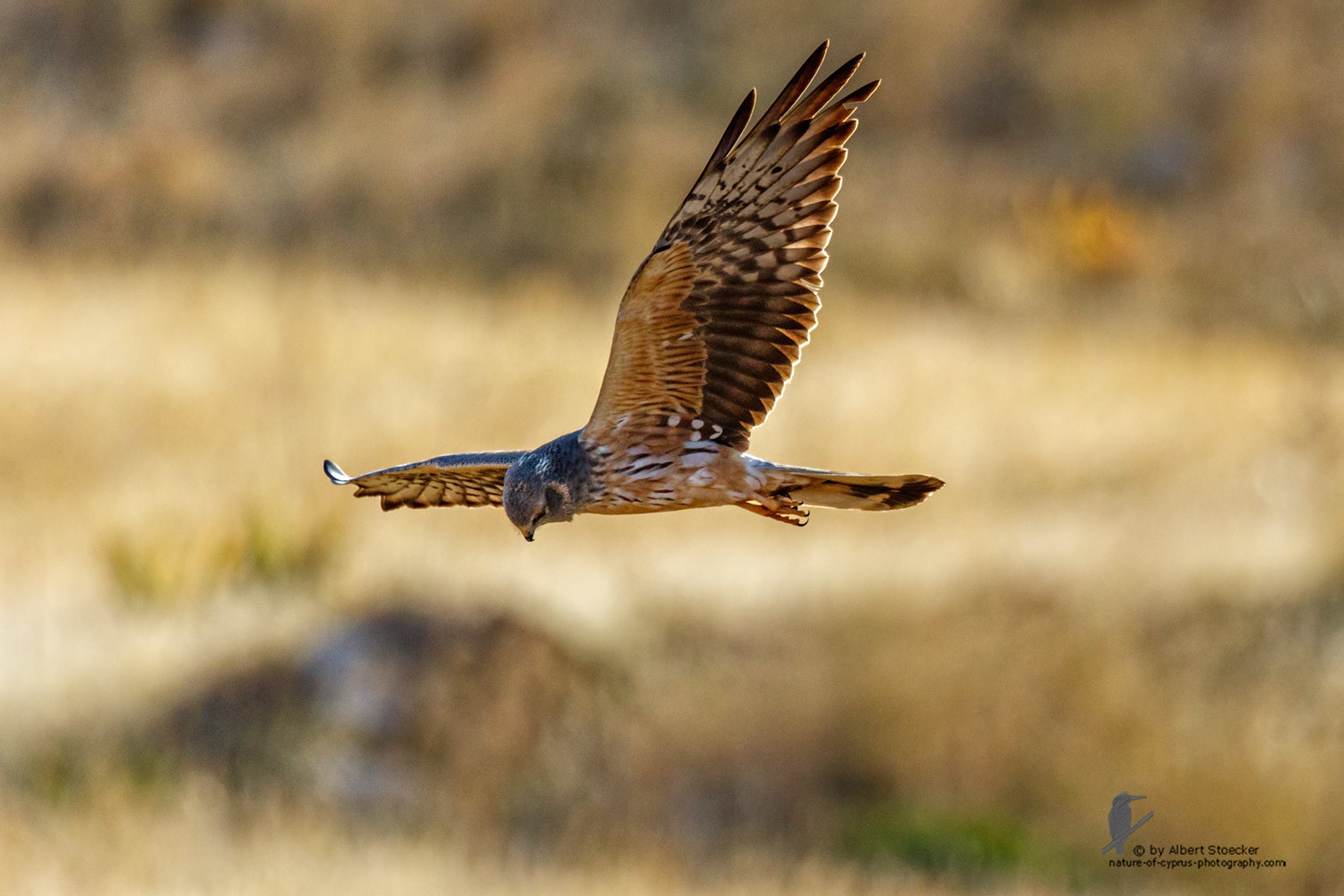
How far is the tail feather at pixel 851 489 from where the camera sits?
2.80 metres

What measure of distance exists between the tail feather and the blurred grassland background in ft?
36.8

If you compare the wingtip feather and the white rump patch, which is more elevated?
the wingtip feather

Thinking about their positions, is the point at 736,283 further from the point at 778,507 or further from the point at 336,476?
the point at 336,476

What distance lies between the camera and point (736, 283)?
10.3 feet

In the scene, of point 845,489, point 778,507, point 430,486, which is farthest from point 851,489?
point 430,486

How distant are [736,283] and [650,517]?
51.8 feet

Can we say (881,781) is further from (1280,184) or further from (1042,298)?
(1280,184)

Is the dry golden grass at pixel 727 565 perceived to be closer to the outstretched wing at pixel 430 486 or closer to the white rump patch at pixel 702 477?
the outstretched wing at pixel 430 486

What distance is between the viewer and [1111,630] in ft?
56.2

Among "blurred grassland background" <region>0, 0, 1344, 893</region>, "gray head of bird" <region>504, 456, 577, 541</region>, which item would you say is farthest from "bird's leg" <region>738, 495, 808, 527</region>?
"blurred grassland background" <region>0, 0, 1344, 893</region>

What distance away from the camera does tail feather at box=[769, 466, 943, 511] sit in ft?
9.18

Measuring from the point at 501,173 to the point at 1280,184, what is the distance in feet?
42.4

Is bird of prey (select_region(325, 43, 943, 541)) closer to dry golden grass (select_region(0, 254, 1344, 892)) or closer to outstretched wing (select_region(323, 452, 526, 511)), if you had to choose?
outstretched wing (select_region(323, 452, 526, 511))

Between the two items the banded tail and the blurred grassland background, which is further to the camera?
the blurred grassland background
